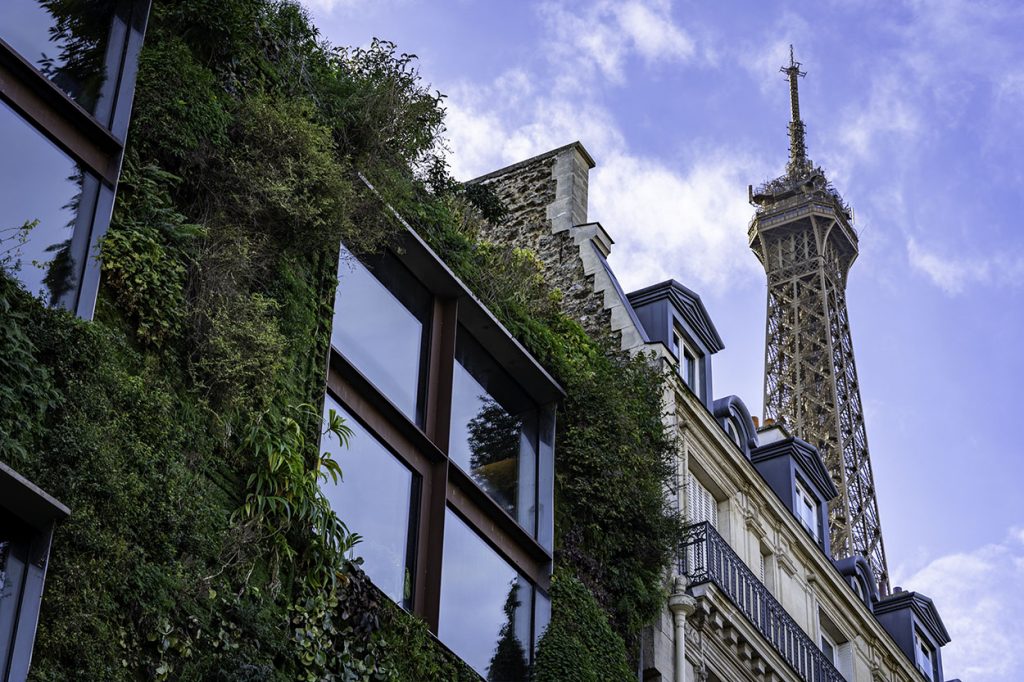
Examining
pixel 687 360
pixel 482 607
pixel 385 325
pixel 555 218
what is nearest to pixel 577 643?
pixel 482 607

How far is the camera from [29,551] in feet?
36.8

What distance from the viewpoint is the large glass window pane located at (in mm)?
16250

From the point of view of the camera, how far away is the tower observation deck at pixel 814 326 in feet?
284

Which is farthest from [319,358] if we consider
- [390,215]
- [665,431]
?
[665,431]

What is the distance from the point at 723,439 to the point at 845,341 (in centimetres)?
6983

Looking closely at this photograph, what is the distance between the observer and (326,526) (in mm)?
14156

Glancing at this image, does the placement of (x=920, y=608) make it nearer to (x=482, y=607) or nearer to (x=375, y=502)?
(x=482, y=607)

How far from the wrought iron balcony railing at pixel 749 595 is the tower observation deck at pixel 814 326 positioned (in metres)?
58.9

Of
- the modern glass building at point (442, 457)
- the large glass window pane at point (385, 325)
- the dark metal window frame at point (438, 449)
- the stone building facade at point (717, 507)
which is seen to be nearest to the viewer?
the modern glass building at point (442, 457)

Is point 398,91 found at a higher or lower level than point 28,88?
higher

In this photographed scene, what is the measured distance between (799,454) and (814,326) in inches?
2604

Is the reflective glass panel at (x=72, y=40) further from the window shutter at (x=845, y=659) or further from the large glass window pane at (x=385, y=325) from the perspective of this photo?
the window shutter at (x=845, y=659)

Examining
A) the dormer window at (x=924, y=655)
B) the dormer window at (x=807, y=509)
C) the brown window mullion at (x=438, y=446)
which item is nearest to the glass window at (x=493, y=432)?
the brown window mullion at (x=438, y=446)

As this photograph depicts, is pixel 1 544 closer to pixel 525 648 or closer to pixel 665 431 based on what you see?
pixel 525 648
